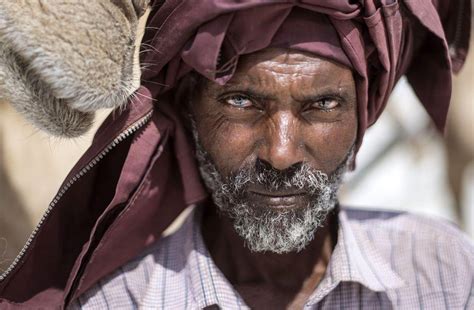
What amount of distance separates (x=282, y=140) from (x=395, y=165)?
139 inches

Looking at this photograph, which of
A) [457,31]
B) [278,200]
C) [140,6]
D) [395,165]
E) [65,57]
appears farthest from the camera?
[395,165]

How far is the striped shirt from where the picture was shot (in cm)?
228

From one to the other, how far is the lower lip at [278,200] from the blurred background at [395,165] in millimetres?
986

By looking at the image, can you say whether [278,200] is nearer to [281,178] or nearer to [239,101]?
[281,178]

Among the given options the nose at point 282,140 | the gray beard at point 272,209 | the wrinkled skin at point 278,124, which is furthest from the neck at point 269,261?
the nose at point 282,140

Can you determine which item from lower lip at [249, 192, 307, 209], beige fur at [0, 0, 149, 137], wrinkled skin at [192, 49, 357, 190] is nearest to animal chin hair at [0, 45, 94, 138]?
beige fur at [0, 0, 149, 137]

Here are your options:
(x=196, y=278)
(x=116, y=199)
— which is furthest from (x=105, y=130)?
(x=196, y=278)

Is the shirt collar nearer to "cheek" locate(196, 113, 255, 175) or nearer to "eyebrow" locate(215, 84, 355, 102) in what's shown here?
"cheek" locate(196, 113, 255, 175)

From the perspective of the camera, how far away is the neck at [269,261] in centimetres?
241

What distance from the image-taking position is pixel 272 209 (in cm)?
223

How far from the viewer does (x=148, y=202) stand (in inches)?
87.8

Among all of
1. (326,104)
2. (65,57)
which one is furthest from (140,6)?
(326,104)

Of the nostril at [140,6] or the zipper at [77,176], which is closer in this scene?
the nostril at [140,6]

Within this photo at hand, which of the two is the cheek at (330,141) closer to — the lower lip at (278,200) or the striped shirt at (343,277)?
the lower lip at (278,200)
